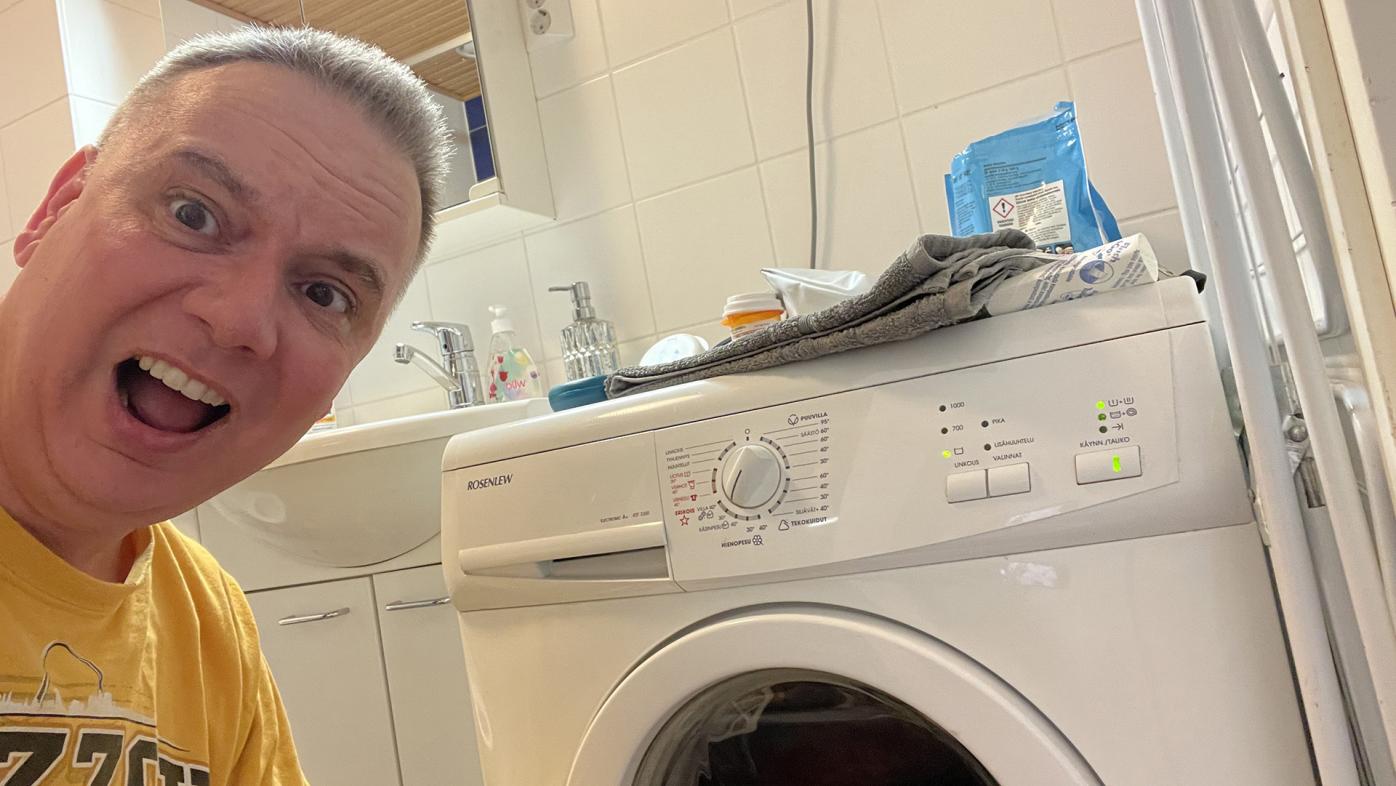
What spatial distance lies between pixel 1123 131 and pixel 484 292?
42.5 inches

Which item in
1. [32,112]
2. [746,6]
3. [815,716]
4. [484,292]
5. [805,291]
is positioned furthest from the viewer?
[32,112]

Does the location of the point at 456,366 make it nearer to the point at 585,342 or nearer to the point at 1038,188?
the point at 585,342

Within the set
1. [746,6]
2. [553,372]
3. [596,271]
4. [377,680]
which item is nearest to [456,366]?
[553,372]

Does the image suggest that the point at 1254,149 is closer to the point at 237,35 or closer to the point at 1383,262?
the point at 1383,262

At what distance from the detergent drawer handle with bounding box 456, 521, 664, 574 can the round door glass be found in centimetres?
13

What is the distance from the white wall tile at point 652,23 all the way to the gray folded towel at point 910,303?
2.95ft

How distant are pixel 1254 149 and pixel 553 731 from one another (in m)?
0.65

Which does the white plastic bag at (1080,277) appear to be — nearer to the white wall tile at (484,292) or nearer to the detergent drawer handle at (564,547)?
the detergent drawer handle at (564,547)

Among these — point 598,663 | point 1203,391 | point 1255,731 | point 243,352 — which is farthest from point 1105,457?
point 243,352

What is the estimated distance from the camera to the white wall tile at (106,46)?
1.73 meters

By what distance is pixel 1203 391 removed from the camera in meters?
0.55

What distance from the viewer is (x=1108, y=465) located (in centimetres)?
56

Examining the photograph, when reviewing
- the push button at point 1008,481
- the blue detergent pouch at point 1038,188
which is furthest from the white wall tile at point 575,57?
the push button at point 1008,481

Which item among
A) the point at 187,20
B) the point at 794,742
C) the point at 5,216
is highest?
the point at 187,20
